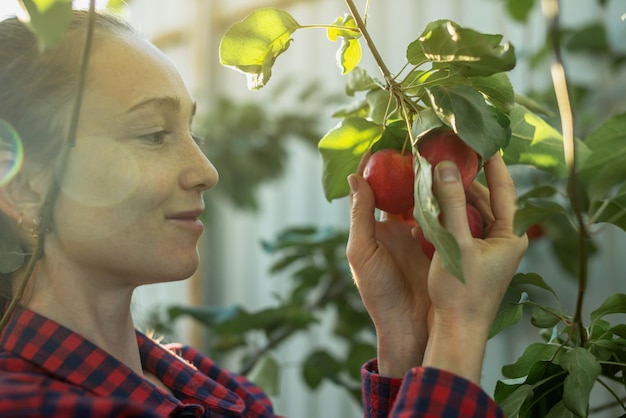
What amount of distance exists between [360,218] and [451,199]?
0.60ft

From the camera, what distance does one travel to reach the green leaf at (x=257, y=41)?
32.8 inches

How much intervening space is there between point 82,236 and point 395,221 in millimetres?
393

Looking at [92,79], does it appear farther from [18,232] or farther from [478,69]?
[478,69]

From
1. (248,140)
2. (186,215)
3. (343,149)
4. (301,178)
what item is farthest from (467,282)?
(301,178)

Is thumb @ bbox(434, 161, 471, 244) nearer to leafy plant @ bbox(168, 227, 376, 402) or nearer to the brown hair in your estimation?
the brown hair

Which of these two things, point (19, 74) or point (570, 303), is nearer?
point (19, 74)

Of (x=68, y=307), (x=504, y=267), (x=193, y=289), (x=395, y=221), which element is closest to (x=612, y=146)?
(x=504, y=267)

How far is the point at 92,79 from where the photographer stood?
910mm

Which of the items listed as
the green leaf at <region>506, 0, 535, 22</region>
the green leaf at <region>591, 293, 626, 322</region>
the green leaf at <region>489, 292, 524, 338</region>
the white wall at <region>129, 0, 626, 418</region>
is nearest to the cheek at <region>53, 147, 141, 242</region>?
the green leaf at <region>489, 292, 524, 338</region>

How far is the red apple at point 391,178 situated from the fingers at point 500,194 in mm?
86

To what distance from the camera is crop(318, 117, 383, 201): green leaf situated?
0.91m

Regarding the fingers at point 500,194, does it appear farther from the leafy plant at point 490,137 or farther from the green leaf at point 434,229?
the green leaf at point 434,229

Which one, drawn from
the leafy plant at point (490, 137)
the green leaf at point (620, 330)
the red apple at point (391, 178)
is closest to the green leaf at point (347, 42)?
the leafy plant at point (490, 137)

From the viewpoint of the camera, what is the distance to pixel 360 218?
2.94ft
